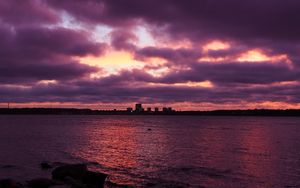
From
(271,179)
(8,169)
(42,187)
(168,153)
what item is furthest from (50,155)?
(271,179)

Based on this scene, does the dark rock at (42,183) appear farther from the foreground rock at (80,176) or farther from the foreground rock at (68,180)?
the foreground rock at (80,176)

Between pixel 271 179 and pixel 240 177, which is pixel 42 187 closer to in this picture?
pixel 240 177

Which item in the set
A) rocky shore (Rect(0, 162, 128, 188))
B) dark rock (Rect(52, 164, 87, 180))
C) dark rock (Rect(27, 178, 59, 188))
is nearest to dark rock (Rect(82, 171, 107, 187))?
rocky shore (Rect(0, 162, 128, 188))

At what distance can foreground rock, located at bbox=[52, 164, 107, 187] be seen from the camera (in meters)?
33.1

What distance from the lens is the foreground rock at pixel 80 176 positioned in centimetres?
3306

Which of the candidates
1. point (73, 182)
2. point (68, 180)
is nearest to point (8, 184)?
point (68, 180)

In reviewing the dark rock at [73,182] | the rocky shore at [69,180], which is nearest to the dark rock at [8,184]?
the rocky shore at [69,180]

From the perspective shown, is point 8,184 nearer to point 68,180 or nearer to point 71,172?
point 68,180

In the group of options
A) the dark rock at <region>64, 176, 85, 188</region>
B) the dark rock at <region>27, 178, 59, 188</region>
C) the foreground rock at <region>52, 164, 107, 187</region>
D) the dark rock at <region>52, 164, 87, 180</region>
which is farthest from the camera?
the dark rock at <region>52, 164, 87, 180</region>

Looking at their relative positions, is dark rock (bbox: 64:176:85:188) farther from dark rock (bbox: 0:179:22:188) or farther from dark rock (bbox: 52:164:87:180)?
dark rock (bbox: 0:179:22:188)

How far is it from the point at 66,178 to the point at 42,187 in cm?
294

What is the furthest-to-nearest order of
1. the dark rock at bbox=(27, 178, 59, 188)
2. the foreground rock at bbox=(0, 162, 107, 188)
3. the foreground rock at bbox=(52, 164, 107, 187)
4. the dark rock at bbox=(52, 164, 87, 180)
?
the dark rock at bbox=(52, 164, 87, 180)
the foreground rock at bbox=(52, 164, 107, 187)
the dark rock at bbox=(27, 178, 59, 188)
the foreground rock at bbox=(0, 162, 107, 188)

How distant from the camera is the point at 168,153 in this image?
6156 centimetres

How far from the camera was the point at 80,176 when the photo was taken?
3369cm
